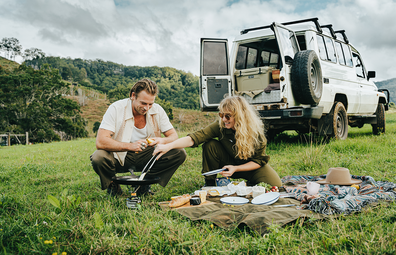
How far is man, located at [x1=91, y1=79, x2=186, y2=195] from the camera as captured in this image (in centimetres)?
308

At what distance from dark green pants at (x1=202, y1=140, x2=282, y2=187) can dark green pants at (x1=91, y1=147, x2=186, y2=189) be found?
0.30 meters

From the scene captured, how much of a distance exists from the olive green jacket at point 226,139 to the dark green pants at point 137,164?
27cm

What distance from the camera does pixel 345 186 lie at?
307 cm

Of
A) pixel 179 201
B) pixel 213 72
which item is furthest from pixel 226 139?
pixel 213 72

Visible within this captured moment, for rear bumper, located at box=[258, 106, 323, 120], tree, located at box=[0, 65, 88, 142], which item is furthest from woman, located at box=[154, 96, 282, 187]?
tree, located at box=[0, 65, 88, 142]

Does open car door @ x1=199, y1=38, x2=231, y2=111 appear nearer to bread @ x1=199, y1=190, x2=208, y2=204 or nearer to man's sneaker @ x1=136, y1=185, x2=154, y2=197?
man's sneaker @ x1=136, y1=185, x2=154, y2=197

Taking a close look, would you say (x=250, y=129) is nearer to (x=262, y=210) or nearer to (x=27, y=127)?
(x=262, y=210)

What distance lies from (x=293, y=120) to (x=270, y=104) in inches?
22.6

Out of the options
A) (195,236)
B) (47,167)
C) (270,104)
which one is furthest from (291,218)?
(47,167)

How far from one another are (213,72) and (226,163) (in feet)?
10.5

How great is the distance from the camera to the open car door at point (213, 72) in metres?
6.11

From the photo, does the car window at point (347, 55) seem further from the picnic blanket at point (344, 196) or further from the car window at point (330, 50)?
the picnic blanket at point (344, 196)

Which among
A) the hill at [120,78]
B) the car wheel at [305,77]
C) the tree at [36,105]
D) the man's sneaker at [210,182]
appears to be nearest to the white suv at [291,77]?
the car wheel at [305,77]

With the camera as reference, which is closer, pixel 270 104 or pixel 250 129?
pixel 250 129
